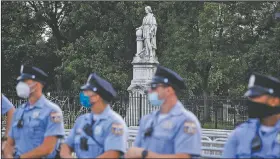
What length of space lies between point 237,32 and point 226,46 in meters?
1.01

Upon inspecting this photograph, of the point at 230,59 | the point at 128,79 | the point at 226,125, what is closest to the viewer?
the point at 226,125

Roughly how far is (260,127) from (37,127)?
2.44 metres

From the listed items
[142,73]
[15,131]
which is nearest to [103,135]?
[15,131]

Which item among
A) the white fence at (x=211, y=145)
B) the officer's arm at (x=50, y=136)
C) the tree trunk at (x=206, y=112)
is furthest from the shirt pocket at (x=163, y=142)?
the tree trunk at (x=206, y=112)

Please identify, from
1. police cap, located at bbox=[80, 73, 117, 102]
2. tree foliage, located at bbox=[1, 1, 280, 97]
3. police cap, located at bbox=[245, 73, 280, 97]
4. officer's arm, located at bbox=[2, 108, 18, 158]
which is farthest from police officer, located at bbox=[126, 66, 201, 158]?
tree foliage, located at bbox=[1, 1, 280, 97]

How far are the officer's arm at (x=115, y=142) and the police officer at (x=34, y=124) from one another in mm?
746

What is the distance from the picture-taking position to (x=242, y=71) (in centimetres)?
3186

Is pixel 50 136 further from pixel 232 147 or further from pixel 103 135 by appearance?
pixel 232 147

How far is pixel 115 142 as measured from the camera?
5527 millimetres

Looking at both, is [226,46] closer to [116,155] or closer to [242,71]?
[242,71]

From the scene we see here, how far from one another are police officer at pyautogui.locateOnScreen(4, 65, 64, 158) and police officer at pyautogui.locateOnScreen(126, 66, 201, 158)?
1.04 meters

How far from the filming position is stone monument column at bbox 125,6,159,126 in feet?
70.4

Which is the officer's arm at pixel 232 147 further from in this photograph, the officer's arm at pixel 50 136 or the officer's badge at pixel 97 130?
the officer's arm at pixel 50 136

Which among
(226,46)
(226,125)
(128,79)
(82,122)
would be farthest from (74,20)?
(82,122)
